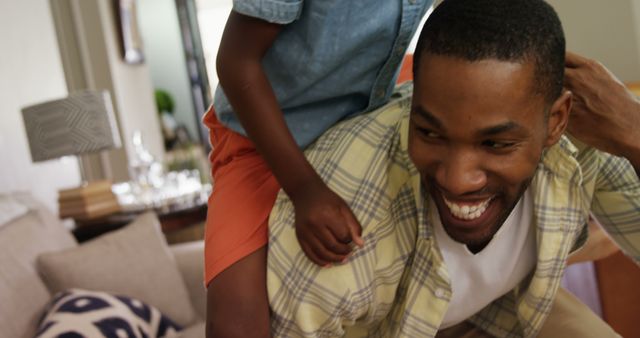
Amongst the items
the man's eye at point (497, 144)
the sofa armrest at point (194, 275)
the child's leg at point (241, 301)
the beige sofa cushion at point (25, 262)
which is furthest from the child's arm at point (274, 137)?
the sofa armrest at point (194, 275)

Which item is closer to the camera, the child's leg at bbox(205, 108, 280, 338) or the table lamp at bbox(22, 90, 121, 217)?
the child's leg at bbox(205, 108, 280, 338)

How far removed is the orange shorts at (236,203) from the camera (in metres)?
1.11

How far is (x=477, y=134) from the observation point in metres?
0.88

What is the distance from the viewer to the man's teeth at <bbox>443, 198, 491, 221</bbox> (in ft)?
3.13

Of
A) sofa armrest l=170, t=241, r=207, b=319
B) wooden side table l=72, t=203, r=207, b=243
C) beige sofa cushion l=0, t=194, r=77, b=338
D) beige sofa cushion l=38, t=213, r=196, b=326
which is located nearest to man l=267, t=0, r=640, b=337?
beige sofa cushion l=0, t=194, r=77, b=338

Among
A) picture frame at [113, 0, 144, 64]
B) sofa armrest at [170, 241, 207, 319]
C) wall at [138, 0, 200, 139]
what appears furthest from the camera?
wall at [138, 0, 200, 139]

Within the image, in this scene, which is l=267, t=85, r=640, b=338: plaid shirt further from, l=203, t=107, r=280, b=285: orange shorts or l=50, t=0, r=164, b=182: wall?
l=50, t=0, r=164, b=182: wall

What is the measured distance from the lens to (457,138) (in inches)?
35.2

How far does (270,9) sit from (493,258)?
1.66 feet

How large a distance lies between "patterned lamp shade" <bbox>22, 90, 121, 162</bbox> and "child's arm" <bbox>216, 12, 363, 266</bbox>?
2.03m

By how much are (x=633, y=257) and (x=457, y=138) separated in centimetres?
45

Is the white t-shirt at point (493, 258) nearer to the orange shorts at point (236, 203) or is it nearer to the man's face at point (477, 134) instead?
the man's face at point (477, 134)

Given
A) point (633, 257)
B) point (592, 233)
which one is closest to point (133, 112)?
point (592, 233)

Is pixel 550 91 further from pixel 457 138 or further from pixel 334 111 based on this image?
pixel 334 111
